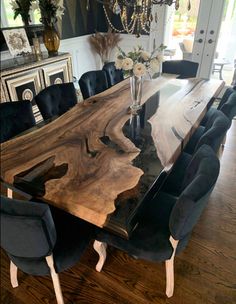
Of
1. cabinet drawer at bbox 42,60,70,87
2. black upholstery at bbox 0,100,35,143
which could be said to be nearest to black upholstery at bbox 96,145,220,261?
black upholstery at bbox 0,100,35,143

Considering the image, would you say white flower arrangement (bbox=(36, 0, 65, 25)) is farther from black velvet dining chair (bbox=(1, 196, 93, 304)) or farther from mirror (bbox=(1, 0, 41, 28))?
black velvet dining chair (bbox=(1, 196, 93, 304))

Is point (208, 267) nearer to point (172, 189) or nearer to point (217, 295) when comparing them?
point (217, 295)

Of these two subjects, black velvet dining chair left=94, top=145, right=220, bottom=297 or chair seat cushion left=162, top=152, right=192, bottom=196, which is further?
chair seat cushion left=162, top=152, right=192, bottom=196

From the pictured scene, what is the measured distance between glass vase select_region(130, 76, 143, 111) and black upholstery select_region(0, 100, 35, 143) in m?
0.85

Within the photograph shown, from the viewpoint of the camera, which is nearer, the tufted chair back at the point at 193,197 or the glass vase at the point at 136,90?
the tufted chair back at the point at 193,197

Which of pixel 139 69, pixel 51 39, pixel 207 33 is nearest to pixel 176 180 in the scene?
pixel 139 69

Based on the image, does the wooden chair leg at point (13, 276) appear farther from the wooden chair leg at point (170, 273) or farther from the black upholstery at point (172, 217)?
the wooden chair leg at point (170, 273)

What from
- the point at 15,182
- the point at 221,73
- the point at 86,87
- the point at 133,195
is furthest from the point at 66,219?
the point at 221,73

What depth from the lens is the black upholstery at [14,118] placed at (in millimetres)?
1757

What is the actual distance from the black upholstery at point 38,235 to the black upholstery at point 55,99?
1018 millimetres

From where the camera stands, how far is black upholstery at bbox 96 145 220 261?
1.06m

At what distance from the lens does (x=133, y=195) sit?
1146 millimetres

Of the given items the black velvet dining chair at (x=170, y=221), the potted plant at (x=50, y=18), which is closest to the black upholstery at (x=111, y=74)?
the potted plant at (x=50, y=18)

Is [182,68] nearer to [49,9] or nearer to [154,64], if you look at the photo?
[154,64]
